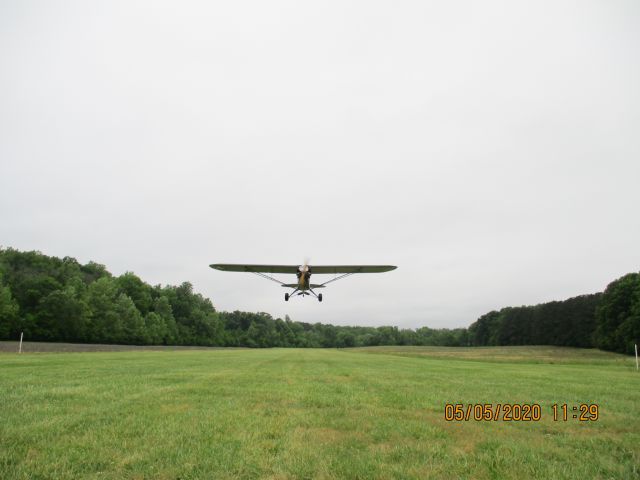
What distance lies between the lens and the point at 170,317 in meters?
122

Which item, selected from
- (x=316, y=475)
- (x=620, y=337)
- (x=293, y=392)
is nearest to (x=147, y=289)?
(x=620, y=337)

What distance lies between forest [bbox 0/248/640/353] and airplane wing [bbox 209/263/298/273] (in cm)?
5670

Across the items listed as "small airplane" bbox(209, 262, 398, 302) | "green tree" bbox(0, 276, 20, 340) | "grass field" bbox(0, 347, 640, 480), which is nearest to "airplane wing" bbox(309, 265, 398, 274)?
"small airplane" bbox(209, 262, 398, 302)

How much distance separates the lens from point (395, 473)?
6.13 metres

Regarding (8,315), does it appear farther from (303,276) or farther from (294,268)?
(303,276)

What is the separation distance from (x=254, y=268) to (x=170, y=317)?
341ft

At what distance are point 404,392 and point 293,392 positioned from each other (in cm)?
378

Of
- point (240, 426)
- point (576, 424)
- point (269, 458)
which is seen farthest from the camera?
point (576, 424)

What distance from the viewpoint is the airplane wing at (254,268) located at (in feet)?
87.2

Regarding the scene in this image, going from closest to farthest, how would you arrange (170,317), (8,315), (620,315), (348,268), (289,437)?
1. (289,437)
2. (348,268)
3. (8,315)
4. (620,315)
5. (170,317)

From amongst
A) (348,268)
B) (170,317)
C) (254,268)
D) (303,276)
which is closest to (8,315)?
(170,317)

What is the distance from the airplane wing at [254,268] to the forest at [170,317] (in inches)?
2232

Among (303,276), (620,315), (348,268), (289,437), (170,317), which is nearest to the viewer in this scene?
(289,437)

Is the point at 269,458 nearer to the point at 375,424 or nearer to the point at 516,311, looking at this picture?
the point at 375,424
